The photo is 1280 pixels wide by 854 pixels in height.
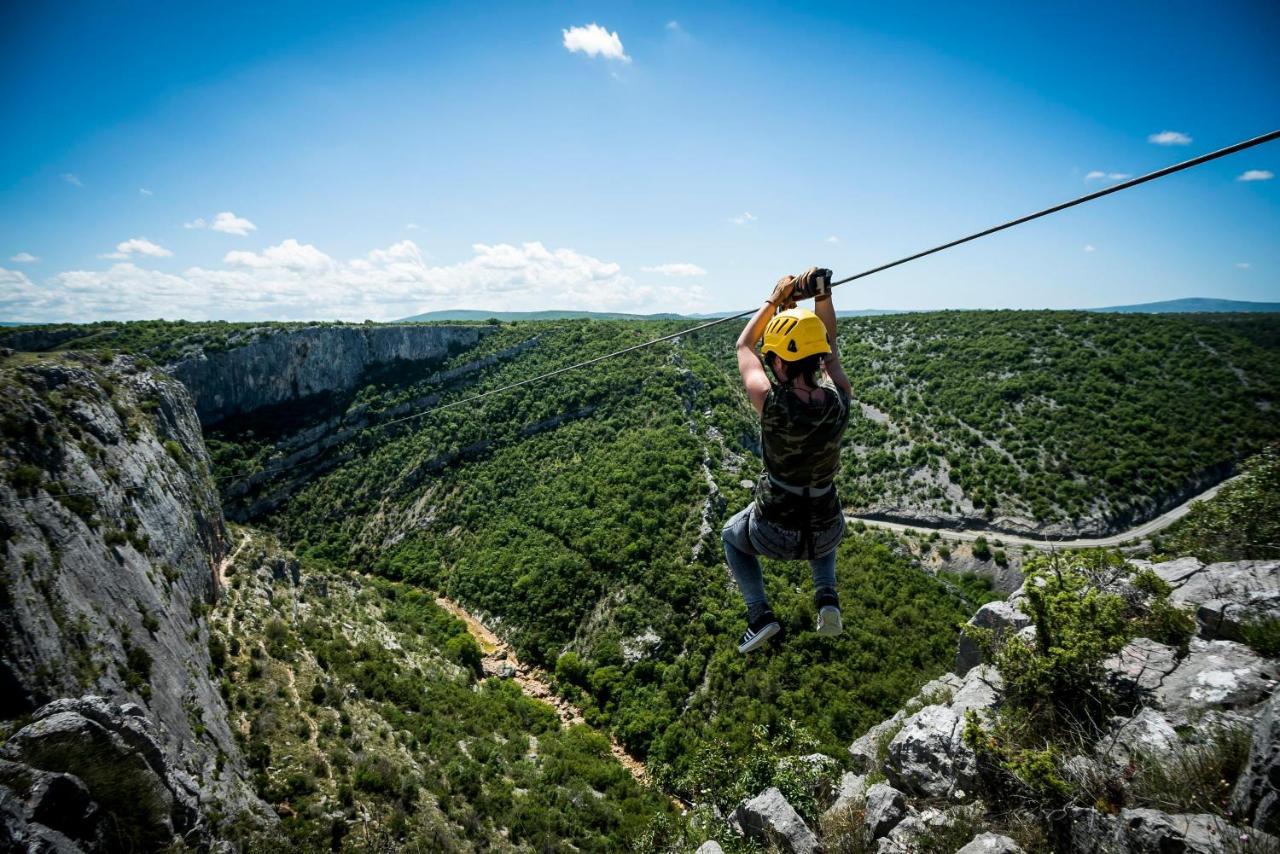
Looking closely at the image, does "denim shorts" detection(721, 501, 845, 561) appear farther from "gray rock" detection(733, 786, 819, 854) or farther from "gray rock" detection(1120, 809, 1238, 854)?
"gray rock" detection(733, 786, 819, 854)

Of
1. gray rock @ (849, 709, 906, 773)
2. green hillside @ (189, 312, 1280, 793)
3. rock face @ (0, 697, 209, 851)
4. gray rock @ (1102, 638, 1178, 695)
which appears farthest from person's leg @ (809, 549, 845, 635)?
green hillside @ (189, 312, 1280, 793)

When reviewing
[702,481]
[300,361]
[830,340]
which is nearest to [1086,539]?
[702,481]

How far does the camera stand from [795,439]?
13.1 ft

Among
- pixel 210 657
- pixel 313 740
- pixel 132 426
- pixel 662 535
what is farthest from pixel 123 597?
pixel 662 535

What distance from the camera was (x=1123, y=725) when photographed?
521 cm

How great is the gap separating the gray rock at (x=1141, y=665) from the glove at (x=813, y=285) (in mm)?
6178

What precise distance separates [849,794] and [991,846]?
15.3 feet

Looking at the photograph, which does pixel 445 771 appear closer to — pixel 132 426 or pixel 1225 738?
pixel 132 426

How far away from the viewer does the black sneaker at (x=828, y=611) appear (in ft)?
15.6

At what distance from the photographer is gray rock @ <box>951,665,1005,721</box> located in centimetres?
776

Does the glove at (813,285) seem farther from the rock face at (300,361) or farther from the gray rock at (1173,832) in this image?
the rock face at (300,361)

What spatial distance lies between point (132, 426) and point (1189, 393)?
11181 cm

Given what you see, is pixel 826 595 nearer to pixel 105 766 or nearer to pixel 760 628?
pixel 760 628

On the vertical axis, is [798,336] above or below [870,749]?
above
